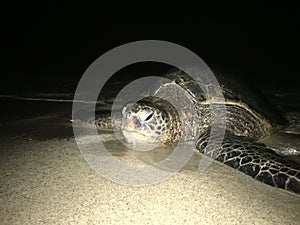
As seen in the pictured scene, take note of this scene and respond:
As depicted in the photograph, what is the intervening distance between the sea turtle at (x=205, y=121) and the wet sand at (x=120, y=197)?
0.70 feet

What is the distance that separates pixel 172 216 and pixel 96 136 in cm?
172

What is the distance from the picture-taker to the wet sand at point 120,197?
5.93ft

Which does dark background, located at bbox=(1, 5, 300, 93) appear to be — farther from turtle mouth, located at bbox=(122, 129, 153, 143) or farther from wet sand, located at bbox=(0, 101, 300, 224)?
wet sand, located at bbox=(0, 101, 300, 224)

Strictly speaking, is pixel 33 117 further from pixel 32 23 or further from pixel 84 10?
pixel 84 10

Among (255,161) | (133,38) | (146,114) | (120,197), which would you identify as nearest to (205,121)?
(146,114)

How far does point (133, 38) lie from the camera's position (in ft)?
50.0

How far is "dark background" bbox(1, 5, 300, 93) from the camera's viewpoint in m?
8.52

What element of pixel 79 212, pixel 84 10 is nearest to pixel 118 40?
pixel 84 10

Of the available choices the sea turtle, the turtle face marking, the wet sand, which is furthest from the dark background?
the wet sand

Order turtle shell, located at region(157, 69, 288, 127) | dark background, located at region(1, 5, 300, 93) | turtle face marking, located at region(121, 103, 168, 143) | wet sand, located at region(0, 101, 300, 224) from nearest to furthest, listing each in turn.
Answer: wet sand, located at region(0, 101, 300, 224), turtle face marking, located at region(121, 103, 168, 143), turtle shell, located at region(157, 69, 288, 127), dark background, located at region(1, 5, 300, 93)

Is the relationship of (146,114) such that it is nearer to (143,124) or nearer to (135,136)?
(143,124)

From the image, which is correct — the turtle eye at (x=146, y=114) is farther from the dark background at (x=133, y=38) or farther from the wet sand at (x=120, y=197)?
the dark background at (x=133, y=38)

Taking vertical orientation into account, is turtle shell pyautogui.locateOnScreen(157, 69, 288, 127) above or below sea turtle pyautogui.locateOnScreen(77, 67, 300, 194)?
above

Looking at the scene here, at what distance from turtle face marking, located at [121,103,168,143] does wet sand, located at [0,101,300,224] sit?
65cm
